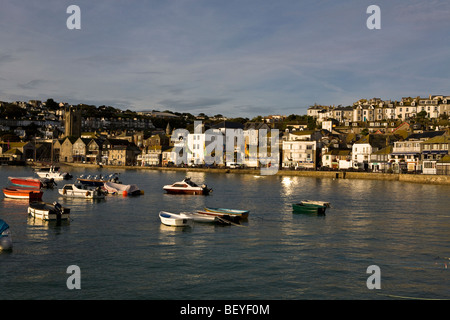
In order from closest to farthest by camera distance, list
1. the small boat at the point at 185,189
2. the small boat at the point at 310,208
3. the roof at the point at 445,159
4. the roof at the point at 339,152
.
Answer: the small boat at the point at 310,208, the small boat at the point at 185,189, the roof at the point at 445,159, the roof at the point at 339,152

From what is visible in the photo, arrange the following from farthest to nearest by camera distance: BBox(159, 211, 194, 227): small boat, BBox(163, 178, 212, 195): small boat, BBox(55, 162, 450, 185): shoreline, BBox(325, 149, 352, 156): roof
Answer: BBox(325, 149, 352, 156): roof, BBox(55, 162, 450, 185): shoreline, BBox(163, 178, 212, 195): small boat, BBox(159, 211, 194, 227): small boat

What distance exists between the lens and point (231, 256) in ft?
71.7

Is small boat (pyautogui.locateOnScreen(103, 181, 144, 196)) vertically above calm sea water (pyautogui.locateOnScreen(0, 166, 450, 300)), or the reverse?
small boat (pyautogui.locateOnScreen(103, 181, 144, 196))

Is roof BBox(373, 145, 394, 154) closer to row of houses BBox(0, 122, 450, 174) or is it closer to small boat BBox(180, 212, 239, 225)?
row of houses BBox(0, 122, 450, 174)

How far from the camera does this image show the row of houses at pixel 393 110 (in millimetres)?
150250

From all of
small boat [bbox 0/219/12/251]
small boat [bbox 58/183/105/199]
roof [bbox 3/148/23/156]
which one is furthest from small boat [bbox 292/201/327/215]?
roof [bbox 3/148/23/156]

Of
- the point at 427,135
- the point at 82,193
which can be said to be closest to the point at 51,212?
the point at 82,193

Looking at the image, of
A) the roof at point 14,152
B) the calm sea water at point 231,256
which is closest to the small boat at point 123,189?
the calm sea water at point 231,256

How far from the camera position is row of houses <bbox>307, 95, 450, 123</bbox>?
493 ft

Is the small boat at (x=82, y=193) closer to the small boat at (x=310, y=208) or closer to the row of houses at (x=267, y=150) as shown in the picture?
the small boat at (x=310, y=208)

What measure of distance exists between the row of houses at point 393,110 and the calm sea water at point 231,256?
127303 mm

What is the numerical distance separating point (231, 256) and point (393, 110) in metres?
153

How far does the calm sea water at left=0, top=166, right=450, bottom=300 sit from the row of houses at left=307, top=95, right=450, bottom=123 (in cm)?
12730
